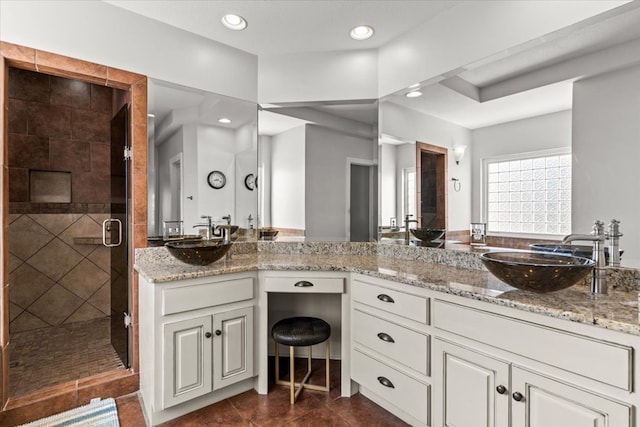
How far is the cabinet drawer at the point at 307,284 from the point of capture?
84.9 inches

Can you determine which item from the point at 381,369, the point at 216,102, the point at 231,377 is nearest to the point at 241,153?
the point at 216,102

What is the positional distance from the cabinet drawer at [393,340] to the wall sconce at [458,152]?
1.19 m

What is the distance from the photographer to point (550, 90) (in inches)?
71.2

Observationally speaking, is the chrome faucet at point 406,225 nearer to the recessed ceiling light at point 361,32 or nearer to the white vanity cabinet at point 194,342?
the white vanity cabinet at point 194,342

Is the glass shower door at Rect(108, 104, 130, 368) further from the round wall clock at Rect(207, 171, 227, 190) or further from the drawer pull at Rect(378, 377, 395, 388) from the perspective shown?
the drawer pull at Rect(378, 377, 395, 388)

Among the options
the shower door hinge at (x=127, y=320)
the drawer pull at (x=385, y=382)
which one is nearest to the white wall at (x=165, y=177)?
the shower door hinge at (x=127, y=320)

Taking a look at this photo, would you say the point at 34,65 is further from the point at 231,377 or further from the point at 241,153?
the point at 231,377

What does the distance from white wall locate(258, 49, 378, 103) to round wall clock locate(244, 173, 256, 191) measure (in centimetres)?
64

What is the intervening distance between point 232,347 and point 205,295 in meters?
0.39

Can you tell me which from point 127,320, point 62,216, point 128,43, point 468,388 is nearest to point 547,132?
point 468,388

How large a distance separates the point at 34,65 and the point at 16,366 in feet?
6.80

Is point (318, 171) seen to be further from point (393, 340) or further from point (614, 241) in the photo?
point (614, 241)

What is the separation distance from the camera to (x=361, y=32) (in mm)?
2494

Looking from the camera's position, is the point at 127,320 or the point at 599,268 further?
the point at 127,320
